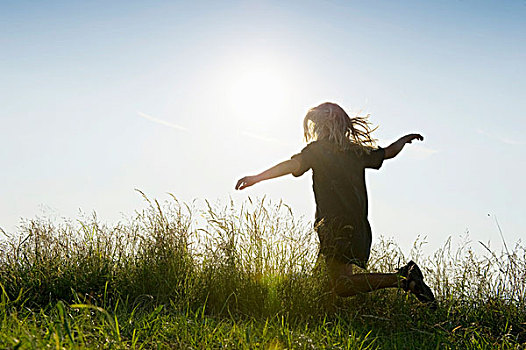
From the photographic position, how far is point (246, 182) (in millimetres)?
4977

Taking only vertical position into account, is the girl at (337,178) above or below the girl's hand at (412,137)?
below

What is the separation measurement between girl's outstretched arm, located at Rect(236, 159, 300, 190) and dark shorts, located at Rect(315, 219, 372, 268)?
1.88ft

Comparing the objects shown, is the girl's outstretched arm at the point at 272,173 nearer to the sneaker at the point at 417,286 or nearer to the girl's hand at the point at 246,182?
the girl's hand at the point at 246,182

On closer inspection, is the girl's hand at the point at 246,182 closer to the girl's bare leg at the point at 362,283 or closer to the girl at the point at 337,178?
the girl at the point at 337,178

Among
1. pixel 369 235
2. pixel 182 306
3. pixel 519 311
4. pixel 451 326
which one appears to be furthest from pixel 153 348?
pixel 519 311

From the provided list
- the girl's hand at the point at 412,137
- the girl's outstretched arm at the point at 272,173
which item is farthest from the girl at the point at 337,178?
the girl's hand at the point at 412,137

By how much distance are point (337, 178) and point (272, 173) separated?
611mm

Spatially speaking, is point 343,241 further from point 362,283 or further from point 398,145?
point 398,145

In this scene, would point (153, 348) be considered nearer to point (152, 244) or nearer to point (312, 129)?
point (152, 244)

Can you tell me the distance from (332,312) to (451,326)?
3.15ft

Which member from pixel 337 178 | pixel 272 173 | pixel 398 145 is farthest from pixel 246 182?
pixel 398 145

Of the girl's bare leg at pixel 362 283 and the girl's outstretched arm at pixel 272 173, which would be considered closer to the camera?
the girl's bare leg at pixel 362 283

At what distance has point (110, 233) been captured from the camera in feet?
17.4

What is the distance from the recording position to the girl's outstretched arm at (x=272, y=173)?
498 cm
